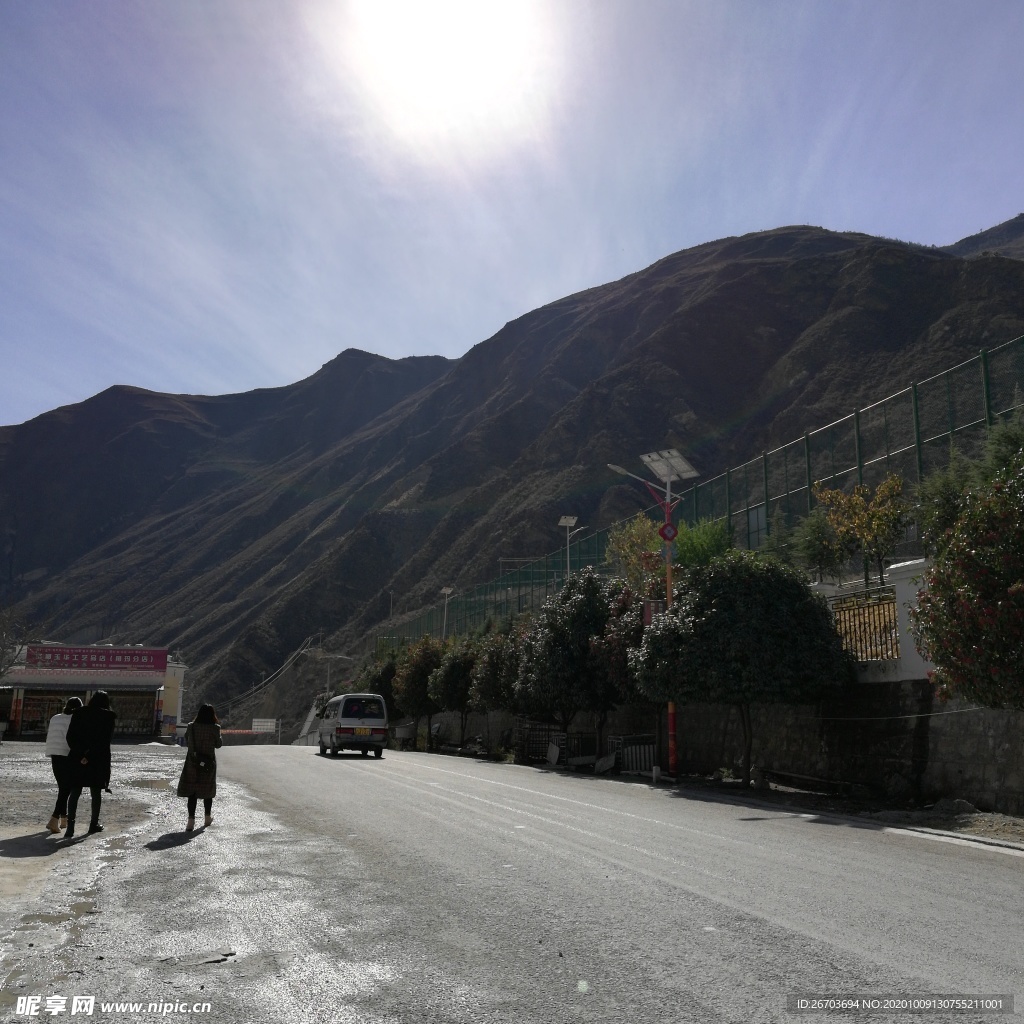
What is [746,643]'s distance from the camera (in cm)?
1908

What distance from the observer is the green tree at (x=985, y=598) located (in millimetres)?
11383

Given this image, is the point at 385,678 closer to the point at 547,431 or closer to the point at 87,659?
the point at 87,659

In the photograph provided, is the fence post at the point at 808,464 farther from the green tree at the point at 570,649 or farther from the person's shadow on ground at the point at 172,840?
the person's shadow on ground at the point at 172,840

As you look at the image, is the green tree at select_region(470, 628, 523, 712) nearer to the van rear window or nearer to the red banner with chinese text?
the van rear window

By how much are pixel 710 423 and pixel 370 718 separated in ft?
241

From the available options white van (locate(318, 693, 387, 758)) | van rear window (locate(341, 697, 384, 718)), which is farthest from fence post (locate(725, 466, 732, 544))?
van rear window (locate(341, 697, 384, 718))

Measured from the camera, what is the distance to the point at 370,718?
3478 cm

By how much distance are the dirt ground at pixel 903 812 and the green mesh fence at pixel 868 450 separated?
1263cm

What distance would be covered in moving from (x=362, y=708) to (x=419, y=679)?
18362 millimetres

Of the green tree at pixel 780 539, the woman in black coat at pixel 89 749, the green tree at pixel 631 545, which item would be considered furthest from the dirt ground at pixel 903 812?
the green tree at pixel 631 545

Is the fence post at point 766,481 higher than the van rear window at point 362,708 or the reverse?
higher

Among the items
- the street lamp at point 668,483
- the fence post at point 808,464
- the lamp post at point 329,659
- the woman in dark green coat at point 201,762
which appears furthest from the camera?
the lamp post at point 329,659

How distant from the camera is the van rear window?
1366 inches

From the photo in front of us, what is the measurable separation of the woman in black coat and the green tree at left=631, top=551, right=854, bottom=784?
12.4m
